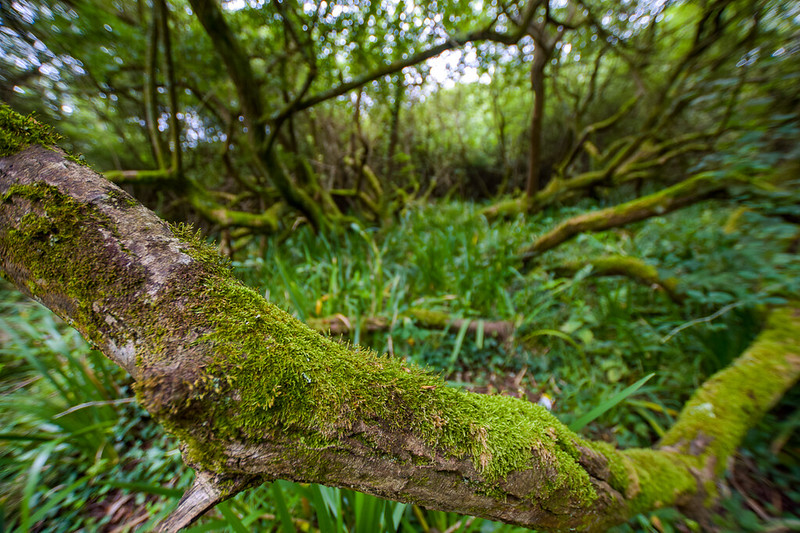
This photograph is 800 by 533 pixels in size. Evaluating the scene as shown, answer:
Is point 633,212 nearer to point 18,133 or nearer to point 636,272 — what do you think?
point 636,272

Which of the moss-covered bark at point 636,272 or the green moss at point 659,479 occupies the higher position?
the moss-covered bark at point 636,272

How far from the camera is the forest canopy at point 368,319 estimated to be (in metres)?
0.53

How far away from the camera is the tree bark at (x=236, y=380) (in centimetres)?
47

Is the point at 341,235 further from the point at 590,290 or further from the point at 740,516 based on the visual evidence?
the point at 740,516

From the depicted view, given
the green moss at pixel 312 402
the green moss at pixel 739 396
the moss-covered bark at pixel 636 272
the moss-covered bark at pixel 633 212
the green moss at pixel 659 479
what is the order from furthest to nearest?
the moss-covered bark at pixel 633 212, the moss-covered bark at pixel 636 272, the green moss at pixel 739 396, the green moss at pixel 659 479, the green moss at pixel 312 402

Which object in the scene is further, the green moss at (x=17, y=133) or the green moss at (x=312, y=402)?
the green moss at (x=17, y=133)

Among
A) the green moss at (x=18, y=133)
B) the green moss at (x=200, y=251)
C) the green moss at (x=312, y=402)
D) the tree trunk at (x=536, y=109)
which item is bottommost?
the green moss at (x=312, y=402)

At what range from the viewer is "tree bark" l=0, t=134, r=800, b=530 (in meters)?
0.47

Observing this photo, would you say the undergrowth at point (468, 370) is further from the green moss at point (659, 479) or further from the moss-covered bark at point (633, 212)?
the moss-covered bark at point (633, 212)

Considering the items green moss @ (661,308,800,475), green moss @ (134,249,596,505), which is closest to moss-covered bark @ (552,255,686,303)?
green moss @ (661,308,800,475)

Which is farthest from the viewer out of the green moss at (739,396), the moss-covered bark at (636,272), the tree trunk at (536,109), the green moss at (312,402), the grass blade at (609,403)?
the tree trunk at (536,109)

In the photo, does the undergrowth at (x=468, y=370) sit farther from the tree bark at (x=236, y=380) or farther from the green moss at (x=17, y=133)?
the green moss at (x=17, y=133)

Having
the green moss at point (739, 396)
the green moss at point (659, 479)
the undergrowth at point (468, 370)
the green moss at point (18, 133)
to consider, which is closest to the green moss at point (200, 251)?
the undergrowth at point (468, 370)

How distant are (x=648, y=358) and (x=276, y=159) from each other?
3537 millimetres
